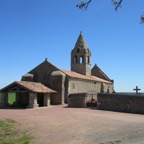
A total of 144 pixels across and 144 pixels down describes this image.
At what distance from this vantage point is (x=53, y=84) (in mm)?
40812

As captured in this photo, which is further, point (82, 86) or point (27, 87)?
point (82, 86)

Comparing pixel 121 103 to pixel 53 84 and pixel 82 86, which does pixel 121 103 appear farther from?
pixel 82 86

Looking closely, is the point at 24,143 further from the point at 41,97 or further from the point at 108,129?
the point at 41,97

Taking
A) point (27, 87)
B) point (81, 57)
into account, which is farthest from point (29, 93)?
point (81, 57)

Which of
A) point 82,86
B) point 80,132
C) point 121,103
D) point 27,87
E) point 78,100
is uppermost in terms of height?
point 82,86

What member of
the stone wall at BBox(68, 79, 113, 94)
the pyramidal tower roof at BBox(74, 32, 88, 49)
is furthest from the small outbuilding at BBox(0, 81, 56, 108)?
the pyramidal tower roof at BBox(74, 32, 88, 49)

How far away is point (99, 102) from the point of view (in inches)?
1331

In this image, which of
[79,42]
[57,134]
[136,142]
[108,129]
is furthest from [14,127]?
[79,42]

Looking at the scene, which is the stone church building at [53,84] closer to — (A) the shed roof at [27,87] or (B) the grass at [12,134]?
(A) the shed roof at [27,87]

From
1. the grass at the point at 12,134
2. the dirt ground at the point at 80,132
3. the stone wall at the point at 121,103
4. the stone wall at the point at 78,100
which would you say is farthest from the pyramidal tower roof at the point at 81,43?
the grass at the point at 12,134

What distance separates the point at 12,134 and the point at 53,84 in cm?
2272

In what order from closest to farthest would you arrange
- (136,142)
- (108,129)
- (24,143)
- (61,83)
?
(136,142)
(24,143)
(108,129)
(61,83)

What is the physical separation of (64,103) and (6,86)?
8.80 meters

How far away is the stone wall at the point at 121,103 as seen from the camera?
30.7 meters
